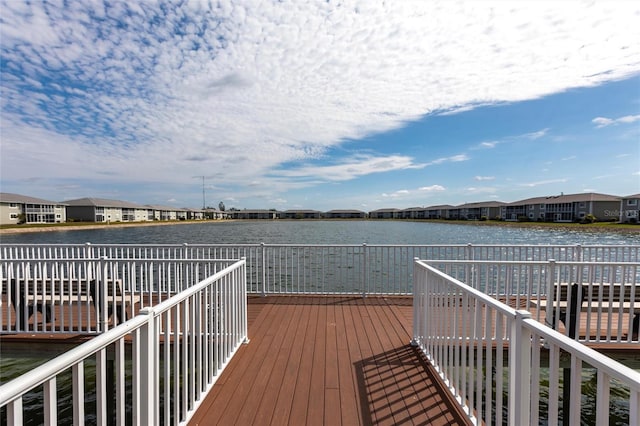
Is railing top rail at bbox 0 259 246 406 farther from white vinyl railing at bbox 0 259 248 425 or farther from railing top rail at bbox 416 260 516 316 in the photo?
railing top rail at bbox 416 260 516 316

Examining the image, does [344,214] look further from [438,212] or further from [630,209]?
[630,209]

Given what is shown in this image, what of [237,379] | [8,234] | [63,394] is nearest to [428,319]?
[237,379]

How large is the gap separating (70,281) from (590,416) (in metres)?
7.89

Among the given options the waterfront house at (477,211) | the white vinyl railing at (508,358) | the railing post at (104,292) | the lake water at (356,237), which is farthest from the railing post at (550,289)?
the waterfront house at (477,211)

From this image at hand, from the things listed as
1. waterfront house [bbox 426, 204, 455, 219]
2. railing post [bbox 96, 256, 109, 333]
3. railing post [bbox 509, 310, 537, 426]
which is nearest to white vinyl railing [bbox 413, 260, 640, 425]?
railing post [bbox 509, 310, 537, 426]

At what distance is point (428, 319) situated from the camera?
3.71 m

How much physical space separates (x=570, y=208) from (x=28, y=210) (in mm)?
104296

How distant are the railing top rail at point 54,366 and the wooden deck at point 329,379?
1516 mm

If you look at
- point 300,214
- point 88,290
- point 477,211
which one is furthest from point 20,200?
point 477,211

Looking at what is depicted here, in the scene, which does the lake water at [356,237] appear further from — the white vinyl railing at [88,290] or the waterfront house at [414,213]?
the waterfront house at [414,213]

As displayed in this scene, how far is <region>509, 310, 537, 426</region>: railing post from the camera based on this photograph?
73.8 inches

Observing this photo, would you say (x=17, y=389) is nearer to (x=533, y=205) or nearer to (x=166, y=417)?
(x=166, y=417)

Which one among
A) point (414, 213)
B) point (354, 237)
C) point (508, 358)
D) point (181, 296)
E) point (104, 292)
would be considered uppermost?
point (181, 296)

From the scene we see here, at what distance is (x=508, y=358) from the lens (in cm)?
282
